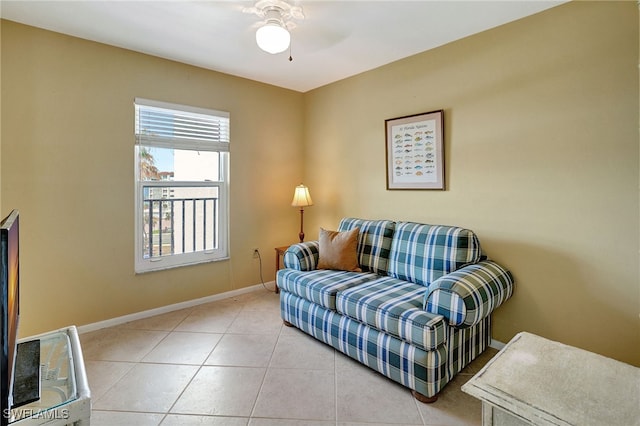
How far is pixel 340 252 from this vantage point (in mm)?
2875

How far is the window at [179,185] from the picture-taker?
3016mm

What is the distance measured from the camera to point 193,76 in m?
3.24

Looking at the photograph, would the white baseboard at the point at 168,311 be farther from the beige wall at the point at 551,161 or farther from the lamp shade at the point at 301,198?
the lamp shade at the point at 301,198

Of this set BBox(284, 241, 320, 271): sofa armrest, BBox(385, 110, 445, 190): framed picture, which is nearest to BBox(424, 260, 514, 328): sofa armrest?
BBox(385, 110, 445, 190): framed picture

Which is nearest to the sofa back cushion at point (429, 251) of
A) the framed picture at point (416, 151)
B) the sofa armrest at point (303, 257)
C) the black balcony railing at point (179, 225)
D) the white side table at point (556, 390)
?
the framed picture at point (416, 151)

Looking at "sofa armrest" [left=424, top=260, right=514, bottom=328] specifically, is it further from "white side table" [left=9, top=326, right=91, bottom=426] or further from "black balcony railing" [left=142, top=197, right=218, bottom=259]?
"black balcony railing" [left=142, top=197, right=218, bottom=259]

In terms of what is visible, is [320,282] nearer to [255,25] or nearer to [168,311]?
[168,311]

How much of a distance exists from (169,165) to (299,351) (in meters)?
2.16

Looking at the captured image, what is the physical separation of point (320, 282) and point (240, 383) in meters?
0.90

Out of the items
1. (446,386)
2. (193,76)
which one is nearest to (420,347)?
(446,386)

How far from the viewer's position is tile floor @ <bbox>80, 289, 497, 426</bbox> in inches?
68.6

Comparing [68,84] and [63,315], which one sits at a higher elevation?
[68,84]

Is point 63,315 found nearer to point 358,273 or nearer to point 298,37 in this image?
point 358,273

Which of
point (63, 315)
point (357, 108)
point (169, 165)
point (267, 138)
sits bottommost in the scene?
point (63, 315)
